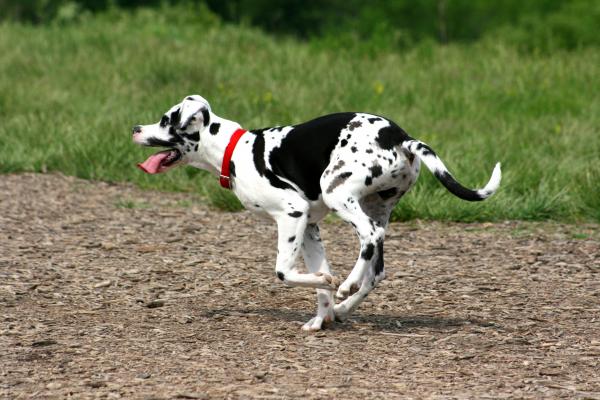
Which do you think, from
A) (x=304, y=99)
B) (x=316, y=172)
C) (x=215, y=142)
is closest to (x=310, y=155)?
(x=316, y=172)

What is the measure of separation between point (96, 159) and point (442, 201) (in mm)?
3439

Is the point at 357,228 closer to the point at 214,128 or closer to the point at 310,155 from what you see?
the point at 310,155

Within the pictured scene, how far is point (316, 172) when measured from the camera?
5.65 meters

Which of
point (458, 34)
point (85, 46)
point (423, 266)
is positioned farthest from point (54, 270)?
point (458, 34)

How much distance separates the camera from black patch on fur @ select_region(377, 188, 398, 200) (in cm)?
567

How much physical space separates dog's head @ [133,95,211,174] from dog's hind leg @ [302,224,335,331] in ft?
2.57

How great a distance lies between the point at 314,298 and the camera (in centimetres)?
664

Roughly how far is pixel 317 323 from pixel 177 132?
49.8 inches

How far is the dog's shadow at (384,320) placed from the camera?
19.4 feet

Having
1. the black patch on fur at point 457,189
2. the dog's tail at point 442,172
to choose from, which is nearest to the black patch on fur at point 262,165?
the dog's tail at point 442,172

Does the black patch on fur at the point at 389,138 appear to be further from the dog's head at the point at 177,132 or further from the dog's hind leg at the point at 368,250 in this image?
the dog's head at the point at 177,132

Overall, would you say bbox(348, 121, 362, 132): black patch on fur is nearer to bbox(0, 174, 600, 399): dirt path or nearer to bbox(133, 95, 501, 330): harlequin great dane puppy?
bbox(133, 95, 501, 330): harlequin great dane puppy

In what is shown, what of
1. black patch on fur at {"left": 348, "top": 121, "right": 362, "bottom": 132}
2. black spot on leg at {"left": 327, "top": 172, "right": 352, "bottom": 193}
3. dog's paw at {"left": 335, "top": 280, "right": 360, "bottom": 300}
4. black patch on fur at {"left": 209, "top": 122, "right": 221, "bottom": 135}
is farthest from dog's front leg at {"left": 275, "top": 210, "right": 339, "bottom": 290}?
Answer: black patch on fur at {"left": 209, "top": 122, "right": 221, "bottom": 135}

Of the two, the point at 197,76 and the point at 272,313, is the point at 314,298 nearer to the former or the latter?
the point at 272,313
